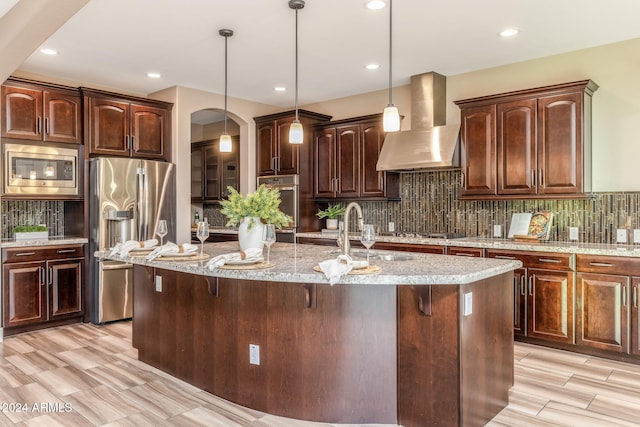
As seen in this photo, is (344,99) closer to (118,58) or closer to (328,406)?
(118,58)

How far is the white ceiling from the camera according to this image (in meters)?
3.50

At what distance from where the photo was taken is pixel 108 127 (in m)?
5.10

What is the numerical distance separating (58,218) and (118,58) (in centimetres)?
197

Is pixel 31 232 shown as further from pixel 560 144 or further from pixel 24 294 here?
pixel 560 144

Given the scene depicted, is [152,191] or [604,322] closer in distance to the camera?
[604,322]

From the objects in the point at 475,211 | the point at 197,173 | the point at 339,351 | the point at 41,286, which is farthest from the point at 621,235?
the point at 197,173

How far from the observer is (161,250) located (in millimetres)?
3029

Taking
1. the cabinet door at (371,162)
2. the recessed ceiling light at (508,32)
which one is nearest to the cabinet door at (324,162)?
the cabinet door at (371,162)

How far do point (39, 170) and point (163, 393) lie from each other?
116 inches

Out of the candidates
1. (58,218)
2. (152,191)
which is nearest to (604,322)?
(152,191)

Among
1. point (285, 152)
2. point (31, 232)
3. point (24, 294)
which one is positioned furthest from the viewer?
point (285, 152)

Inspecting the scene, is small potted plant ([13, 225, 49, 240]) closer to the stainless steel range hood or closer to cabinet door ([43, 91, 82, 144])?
→ cabinet door ([43, 91, 82, 144])

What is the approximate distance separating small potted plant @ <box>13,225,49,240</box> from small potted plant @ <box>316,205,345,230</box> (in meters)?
3.11

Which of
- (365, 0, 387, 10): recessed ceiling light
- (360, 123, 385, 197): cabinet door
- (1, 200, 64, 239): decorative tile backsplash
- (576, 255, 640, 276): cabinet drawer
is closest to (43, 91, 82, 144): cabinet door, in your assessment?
(1, 200, 64, 239): decorative tile backsplash
